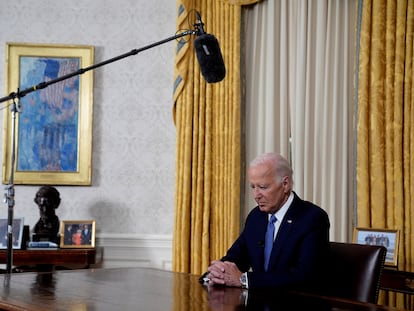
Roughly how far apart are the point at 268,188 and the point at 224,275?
0.63m

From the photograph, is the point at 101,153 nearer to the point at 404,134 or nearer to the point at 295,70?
the point at 295,70

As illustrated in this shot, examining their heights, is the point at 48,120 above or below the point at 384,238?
above

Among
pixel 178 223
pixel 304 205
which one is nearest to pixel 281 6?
pixel 178 223

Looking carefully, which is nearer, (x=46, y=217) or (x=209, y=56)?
(x=209, y=56)

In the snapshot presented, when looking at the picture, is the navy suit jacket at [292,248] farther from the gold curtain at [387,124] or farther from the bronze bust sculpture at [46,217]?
the bronze bust sculpture at [46,217]

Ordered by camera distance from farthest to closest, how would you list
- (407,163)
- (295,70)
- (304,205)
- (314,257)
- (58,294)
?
(295,70) < (407,163) < (304,205) < (314,257) < (58,294)

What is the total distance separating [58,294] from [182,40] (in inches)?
133

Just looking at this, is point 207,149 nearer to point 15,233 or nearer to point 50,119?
A: point 50,119

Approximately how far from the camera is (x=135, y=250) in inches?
224

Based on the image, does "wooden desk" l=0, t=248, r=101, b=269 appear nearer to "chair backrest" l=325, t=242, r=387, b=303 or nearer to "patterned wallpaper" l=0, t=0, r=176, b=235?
"patterned wallpaper" l=0, t=0, r=176, b=235

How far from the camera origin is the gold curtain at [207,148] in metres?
5.32

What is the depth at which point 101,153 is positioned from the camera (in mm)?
5773

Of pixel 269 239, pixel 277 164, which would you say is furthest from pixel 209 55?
pixel 269 239

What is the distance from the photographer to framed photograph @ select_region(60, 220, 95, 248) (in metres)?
5.31
